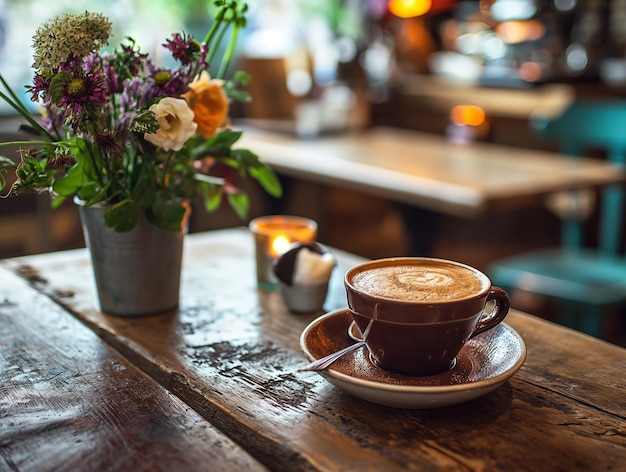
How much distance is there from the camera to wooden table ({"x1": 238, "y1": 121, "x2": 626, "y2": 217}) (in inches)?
80.1

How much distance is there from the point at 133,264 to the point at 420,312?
482 millimetres

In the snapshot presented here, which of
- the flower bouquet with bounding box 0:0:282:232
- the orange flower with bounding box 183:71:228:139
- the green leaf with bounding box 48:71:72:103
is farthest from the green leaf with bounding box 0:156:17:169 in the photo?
the orange flower with bounding box 183:71:228:139

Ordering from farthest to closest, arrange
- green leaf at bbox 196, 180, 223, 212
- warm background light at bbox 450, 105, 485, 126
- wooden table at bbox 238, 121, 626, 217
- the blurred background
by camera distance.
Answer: warm background light at bbox 450, 105, 485, 126 → the blurred background → wooden table at bbox 238, 121, 626, 217 → green leaf at bbox 196, 180, 223, 212

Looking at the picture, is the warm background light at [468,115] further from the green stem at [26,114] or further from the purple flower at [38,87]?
the purple flower at [38,87]

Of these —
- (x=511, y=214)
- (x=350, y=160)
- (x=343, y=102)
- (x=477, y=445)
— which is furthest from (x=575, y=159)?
(x=477, y=445)

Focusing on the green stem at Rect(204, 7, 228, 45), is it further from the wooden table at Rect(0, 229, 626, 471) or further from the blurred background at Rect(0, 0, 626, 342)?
the blurred background at Rect(0, 0, 626, 342)

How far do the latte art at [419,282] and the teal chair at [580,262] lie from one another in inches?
53.4

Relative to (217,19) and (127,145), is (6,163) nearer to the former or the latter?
(127,145)

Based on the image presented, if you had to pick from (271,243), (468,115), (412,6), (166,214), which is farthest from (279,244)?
(412,6)

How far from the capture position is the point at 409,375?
0.86 m

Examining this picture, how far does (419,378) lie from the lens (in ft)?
2.81

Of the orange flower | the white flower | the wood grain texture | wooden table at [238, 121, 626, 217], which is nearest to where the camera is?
the wood grain texture

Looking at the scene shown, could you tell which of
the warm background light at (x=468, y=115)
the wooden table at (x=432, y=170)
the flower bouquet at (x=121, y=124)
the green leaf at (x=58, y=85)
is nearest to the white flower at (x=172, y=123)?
the flower bouquet at (x=121, y=124)

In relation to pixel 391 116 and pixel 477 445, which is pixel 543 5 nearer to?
pixel 391 116
